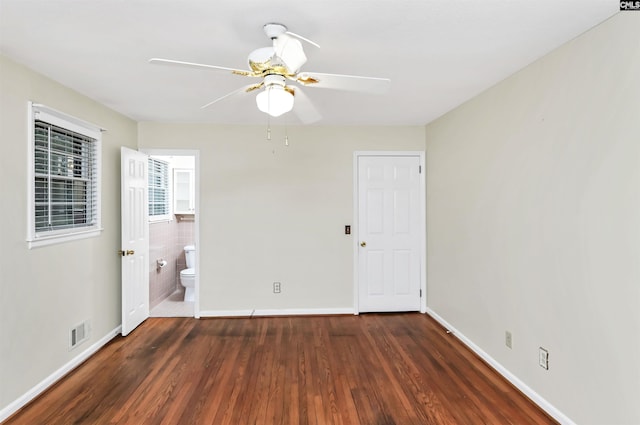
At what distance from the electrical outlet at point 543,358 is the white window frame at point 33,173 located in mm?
3657

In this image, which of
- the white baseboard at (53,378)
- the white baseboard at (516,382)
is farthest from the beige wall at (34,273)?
the white baseboard at (516,382)

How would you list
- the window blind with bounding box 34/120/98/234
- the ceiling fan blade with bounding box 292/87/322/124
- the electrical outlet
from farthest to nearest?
the window blind with bounding box 34/120/98/234, the electrical outlet, the ceiling fan blade with bounding box 292/87/322/124

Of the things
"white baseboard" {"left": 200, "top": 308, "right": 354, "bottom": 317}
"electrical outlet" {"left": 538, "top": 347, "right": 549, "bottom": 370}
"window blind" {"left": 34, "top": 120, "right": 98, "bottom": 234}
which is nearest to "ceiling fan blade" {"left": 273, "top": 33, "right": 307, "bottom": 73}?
"window blind" {"left": 34, "top": 120, "right": 98, "bottom": 234}

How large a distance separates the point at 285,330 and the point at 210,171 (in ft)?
6.84

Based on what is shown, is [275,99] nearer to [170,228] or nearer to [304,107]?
[304,107]

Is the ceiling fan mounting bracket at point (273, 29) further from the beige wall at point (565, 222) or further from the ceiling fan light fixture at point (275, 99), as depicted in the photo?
the beige wall at point (565, 222)

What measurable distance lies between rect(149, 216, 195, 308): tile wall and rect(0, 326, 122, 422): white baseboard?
1.17 m

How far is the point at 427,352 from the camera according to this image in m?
3.11

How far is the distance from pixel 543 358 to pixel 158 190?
16.1 ft

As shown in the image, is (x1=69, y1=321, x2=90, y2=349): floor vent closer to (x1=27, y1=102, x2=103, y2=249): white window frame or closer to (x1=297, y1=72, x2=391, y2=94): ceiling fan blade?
(x1=27, y1=102, x2=103, y2=249): white window frame

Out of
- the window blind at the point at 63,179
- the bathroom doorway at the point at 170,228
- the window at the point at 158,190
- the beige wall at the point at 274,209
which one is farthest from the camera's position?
the window at the point at 158,190

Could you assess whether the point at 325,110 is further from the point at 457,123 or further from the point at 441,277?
the point at 441,277

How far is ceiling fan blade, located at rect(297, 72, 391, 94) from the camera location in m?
1.75

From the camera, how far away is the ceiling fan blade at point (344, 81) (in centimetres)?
175
